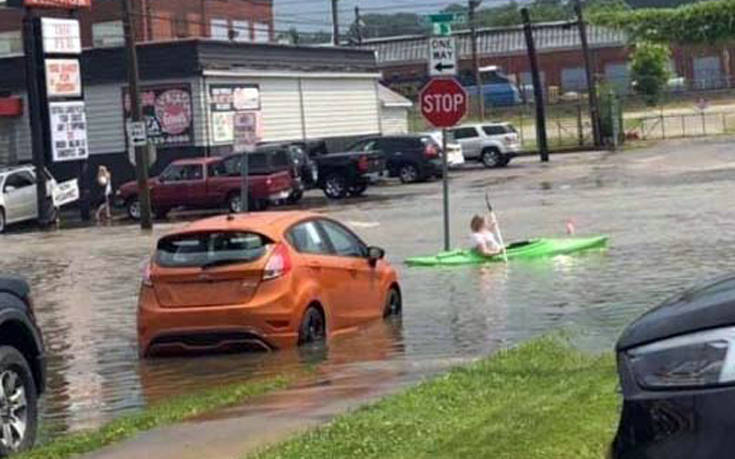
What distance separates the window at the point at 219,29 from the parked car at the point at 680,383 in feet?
271

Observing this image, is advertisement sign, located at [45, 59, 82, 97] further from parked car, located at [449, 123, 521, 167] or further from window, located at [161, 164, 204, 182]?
parked car, located at [449, 123, 521, 167]

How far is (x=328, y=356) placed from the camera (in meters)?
14.0

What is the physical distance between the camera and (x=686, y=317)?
156 inches

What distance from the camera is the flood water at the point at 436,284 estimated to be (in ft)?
44.9

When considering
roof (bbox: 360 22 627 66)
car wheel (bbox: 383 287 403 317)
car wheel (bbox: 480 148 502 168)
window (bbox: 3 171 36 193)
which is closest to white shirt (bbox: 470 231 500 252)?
car wheel (bbox: 383 287 403 317)

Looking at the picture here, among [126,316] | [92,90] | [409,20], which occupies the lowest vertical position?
[126,316]

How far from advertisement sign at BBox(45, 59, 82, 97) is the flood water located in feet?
21.7

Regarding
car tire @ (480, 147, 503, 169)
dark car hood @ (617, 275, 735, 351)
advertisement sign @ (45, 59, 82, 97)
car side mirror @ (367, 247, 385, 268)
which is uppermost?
Result: advertisement sign @ (45, 59, 82, 97)

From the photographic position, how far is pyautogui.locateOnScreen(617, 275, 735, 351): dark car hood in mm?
3885

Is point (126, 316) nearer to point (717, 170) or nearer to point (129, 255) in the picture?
point (129, 255)

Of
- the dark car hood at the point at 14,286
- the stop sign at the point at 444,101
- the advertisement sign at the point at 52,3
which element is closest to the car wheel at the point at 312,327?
the dark car hood at the point at 14,286

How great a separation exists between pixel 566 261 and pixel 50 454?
→ 15354 mm

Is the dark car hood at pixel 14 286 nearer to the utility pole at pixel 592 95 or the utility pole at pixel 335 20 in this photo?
the utility pole at pixel 592 95

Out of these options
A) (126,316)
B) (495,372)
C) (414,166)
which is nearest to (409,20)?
(414,166)
